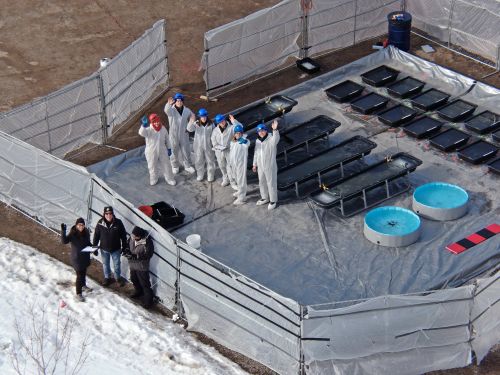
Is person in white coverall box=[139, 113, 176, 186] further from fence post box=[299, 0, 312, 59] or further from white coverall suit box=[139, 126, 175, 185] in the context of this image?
fence post box=[299, 0, 312, 59]

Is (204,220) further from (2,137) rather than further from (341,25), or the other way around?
(341,25)

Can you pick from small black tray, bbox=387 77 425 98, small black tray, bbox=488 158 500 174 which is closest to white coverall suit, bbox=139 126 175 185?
small black tray, bbox=387 77 425 98

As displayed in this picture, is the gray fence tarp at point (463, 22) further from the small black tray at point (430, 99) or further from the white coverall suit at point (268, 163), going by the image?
the white coverall suit at point (268, 163)

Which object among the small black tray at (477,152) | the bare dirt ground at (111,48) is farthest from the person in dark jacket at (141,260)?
the small black tray at (477,152)

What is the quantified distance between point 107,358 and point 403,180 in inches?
279

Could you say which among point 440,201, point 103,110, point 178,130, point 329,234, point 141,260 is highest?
point 178,130

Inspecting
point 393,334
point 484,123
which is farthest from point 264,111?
point 393,334

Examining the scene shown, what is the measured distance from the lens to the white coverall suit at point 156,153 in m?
20.7

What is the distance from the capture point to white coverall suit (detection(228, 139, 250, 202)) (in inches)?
794

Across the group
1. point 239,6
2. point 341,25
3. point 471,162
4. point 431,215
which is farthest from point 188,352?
point 239,6

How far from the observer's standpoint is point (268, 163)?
2009 cm

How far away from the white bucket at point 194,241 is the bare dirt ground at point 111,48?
4.16 meters

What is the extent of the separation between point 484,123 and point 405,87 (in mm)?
2176

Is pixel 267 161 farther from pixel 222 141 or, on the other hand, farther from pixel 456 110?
pixel 456 110
